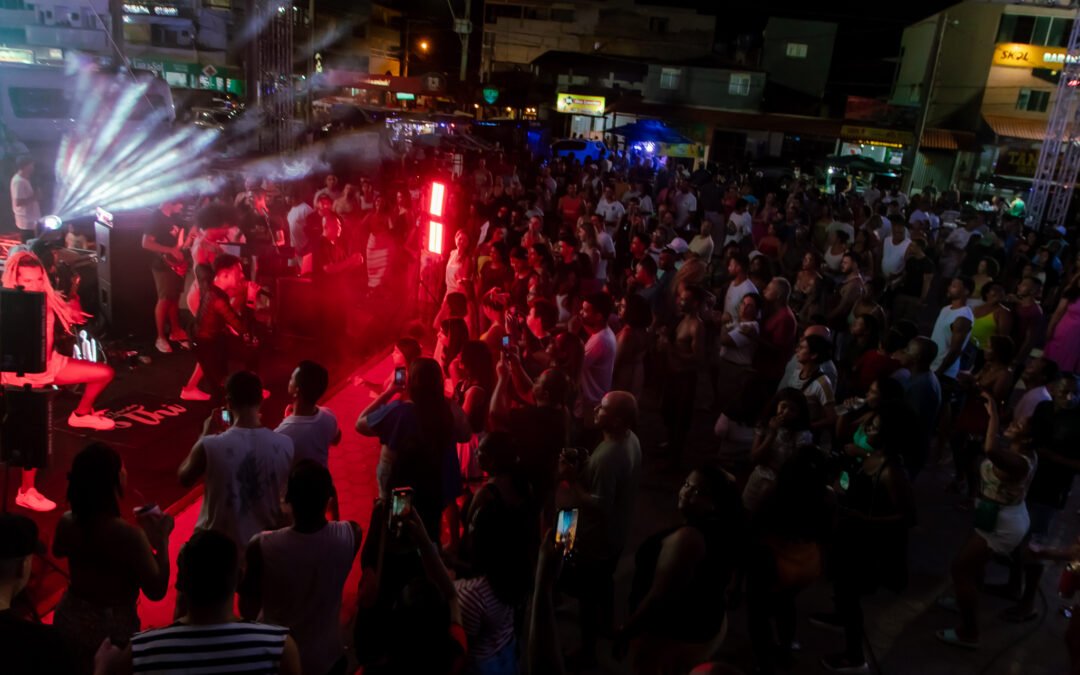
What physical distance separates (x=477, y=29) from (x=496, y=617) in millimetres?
57574

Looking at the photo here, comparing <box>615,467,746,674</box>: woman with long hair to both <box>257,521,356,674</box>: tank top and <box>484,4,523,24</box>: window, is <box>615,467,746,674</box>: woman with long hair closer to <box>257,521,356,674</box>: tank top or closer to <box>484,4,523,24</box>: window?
<box>257,521,356,674</box>: tank top

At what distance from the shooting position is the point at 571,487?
12.6 feet

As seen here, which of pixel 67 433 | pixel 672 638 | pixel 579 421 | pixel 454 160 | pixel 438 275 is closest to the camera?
pixel 672 638

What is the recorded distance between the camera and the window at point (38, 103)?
19.8 meters

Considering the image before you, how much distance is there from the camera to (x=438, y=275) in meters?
9.51

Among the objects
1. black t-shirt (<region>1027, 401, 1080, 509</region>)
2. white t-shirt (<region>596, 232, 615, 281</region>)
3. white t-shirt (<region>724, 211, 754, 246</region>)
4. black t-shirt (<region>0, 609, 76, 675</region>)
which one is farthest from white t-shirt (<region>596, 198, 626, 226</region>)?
black t-shirt (<region>0, 609, 76, 675</region>)

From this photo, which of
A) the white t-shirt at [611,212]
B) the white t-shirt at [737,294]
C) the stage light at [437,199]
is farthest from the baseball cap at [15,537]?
the white t-shirt at [611,212]

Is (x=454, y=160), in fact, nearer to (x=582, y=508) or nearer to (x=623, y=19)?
(x=582, y=508)

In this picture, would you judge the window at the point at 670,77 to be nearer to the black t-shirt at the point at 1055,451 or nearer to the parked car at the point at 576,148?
the parked car at the point at 576,148

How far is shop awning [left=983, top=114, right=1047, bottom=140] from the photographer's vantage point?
28.1m

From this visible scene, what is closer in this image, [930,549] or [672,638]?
[672,638]

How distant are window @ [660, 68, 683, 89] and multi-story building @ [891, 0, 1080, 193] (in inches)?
459

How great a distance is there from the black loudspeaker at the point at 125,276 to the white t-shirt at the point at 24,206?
3667mm

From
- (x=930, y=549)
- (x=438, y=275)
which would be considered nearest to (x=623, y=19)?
(x=438, y=275)
